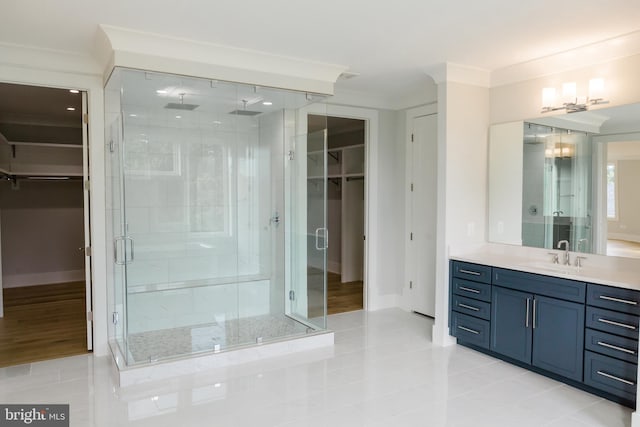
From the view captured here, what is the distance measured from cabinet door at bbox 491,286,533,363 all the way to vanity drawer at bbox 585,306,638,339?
0.48 m

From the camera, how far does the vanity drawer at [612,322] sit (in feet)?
9.63

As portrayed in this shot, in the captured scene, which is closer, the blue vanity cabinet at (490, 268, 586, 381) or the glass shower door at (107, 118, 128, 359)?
the blue vanity cabinet at (490, 268, 586, 381)

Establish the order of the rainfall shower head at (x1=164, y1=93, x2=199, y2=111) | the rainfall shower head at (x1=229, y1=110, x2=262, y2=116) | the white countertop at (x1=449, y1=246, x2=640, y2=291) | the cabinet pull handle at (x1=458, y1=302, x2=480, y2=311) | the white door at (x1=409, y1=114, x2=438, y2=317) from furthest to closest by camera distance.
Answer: the white door at (x1=409, y1=114, x2=438, y2=317), the rainfall shower head at (x1=229, y1=110, x2=262, y2=116), the rainfall shower head at (x1=164, y1=93, x2=199, y2=111), the cabinet pull handle at (x1=458, y1=302, x2=480, y2=311), the white countertop at (x1=449, y1=246, x2=640, y2=291)

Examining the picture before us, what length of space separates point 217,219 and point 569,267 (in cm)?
354

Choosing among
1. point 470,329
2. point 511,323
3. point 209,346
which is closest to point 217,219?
point 209,346

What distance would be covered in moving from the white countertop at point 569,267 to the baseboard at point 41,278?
6.13 meters

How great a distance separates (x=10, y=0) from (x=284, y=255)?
127 inches

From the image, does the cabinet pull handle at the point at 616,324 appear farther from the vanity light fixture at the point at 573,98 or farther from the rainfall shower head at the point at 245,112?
the rainfall shower head at the point at 245,112

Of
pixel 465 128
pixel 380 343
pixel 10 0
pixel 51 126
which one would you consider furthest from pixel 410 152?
pixel 51 126

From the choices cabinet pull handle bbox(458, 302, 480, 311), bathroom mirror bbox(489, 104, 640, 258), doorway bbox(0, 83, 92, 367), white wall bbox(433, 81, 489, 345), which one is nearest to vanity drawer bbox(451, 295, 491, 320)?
cabinet pull handle bbox(458, 302, 480, 311)

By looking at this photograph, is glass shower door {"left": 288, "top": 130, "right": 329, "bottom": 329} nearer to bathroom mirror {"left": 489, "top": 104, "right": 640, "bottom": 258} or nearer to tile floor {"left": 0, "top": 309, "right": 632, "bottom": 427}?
tile floor {"left": 0, "top": 309, "right": 632, "bottom": 427}

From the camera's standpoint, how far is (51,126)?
270 inches

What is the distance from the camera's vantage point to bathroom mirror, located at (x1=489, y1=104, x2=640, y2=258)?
3494mm

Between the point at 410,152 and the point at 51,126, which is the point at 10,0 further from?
the point at 51,126
